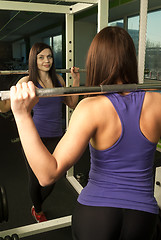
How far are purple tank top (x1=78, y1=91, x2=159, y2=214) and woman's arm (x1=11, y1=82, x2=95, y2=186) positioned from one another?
0.34 ft

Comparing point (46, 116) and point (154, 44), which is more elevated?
point (154, 44)

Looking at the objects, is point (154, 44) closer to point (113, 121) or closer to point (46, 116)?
point (46, 116)

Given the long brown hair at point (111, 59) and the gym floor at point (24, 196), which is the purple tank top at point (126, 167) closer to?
the long brown hair at point (111, 59)

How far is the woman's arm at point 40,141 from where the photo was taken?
716 mm

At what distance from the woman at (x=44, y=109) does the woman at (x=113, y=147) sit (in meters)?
1.08

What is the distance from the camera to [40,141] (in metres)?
0.73

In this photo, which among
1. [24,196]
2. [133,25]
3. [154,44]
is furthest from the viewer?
[133,25]

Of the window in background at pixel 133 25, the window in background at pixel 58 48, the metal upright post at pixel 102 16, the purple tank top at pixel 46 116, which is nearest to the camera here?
the metal upright post at pixel 102 16

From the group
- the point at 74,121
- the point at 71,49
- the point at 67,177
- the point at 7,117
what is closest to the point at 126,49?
the point at 74,121

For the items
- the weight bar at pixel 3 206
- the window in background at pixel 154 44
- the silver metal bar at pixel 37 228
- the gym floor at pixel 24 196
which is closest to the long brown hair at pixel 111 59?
the weight bar at pixel 3 206

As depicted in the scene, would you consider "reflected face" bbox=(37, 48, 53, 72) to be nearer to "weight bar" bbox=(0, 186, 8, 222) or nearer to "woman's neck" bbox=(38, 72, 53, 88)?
"woman's neck" bbox=(38, 72, 53, 88)

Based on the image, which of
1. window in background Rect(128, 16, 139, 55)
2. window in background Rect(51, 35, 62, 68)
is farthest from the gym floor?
window in background Rect(128, 16, 139, 55)

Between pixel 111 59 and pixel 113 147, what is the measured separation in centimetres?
29

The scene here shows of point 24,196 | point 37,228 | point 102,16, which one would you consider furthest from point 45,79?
point 24,196
